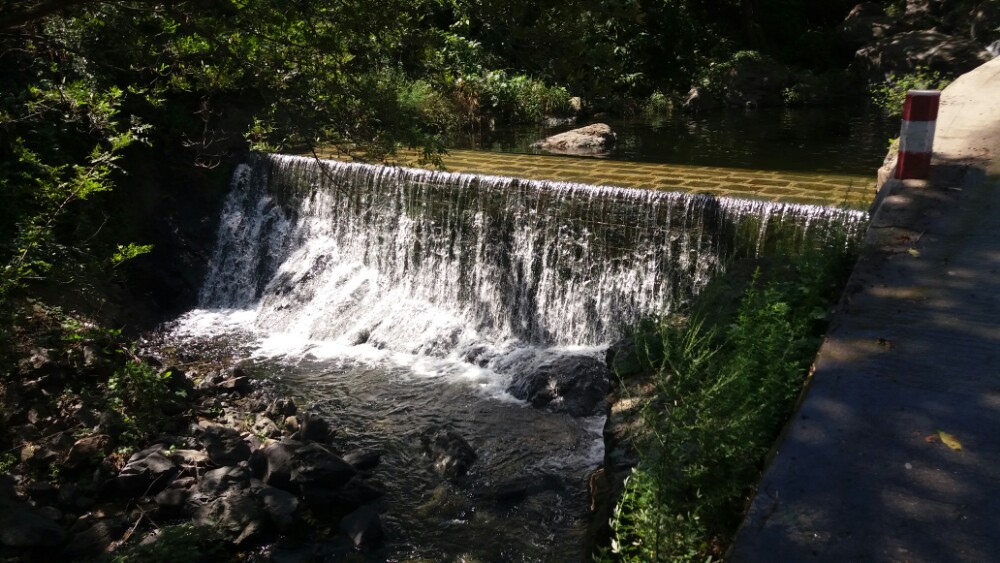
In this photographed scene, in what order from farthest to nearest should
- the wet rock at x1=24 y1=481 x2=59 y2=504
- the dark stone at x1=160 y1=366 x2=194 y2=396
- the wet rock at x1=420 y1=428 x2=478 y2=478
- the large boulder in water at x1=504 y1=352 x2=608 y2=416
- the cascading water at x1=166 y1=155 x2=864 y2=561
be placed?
the dark stone at x1=160 y1=366 x2=194 y2=396 < the large boulder in water at x1=504 y1=352 x2=608 y2=416 < the wet rock at x1=420 y1=428 x2=478 y2=478 < the cascading water at x1=166 y1=155 x2=864 y2=561 < the wet rock at x1=24 y1=481 x2=59 y2=504

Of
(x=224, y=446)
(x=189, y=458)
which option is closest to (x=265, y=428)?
(x=224, y=446)

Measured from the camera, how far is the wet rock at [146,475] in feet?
19.9

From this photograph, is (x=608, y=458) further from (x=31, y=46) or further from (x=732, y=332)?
(x=31, y=46)

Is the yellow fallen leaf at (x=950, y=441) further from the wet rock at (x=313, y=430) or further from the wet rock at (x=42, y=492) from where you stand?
the wet rock at (x=42, y=492)

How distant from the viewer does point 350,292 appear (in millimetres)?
10625

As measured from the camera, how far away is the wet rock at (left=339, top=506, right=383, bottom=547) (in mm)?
5551

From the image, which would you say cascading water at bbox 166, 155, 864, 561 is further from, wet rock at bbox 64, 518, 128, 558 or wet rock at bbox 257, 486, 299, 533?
wet rock at bbox 64, 518, 128, 558

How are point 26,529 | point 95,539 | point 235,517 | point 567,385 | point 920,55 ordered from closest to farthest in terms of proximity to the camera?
point 26,529, point 95,539, point 235,517, point 567,385, point 920,55

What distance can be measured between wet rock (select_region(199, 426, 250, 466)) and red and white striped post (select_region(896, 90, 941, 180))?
575 centimetres

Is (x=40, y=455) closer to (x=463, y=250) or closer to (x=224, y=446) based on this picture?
(x=224, y=446)

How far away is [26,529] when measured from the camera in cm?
522

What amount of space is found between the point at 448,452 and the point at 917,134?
446cm

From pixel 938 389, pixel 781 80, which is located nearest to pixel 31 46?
pixel 938 389

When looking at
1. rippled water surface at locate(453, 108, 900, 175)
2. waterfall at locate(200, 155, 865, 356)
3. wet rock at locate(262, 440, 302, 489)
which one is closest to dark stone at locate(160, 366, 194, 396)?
wet rock at locate(262, 440, 302, 489)
